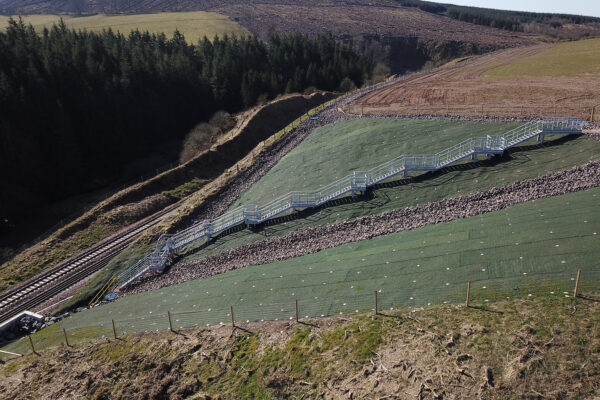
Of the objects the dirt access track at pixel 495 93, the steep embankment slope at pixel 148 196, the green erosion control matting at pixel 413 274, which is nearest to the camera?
the green erosion control matting at pixel 413 274

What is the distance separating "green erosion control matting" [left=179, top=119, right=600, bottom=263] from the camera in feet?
87.8

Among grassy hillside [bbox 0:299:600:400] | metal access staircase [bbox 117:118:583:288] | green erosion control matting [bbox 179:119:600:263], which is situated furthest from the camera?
metal access staircase [bbox 117:118:583:288]

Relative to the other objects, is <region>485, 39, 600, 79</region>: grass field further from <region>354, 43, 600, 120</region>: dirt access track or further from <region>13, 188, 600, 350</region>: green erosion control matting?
<region>13, 188, 600, 350</region>: green erosion control matting

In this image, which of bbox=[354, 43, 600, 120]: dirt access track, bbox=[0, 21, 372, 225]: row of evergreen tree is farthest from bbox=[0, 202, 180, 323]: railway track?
bbox=[354, 43, 600, 120]: dirt access track

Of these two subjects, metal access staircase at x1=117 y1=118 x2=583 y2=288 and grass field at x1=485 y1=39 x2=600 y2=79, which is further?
grass field at x1=485 y1=39 x2=600 y2=79

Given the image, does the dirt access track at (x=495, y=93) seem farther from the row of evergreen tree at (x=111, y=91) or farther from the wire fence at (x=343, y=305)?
the row of evergreen tree at (x=111, y=91)

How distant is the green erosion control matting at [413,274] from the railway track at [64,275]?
6.06 meters

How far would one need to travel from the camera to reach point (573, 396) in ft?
36.3

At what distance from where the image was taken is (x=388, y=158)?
34688 mm

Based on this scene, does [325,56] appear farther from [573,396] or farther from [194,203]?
[573,396]

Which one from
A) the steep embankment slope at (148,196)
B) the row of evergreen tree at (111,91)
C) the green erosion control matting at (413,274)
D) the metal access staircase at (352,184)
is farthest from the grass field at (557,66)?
the green erosion control matting at (413,274)

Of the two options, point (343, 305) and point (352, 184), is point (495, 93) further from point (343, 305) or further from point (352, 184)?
point (343, 305)

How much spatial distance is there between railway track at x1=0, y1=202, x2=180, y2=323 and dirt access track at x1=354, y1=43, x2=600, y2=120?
29.9 metres

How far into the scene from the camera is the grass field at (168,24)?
471 feet
